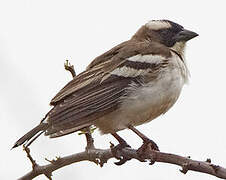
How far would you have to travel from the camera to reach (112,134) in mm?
6367

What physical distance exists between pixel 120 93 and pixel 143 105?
0.36 m

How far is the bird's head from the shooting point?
6.94 m

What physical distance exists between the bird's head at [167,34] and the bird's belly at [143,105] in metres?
0.99

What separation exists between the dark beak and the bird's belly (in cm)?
103

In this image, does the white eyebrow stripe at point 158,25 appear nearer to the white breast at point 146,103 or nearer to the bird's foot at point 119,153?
the white breast at point 146,103

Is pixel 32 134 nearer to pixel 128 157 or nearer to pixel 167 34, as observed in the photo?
pixel 128 157

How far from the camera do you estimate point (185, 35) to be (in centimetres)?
696

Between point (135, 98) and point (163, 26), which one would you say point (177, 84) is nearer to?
point (135, 98)

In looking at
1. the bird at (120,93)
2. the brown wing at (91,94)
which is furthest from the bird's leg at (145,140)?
the brown wing at (91,94)

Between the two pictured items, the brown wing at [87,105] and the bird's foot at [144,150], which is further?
the brown wing at [87,105]

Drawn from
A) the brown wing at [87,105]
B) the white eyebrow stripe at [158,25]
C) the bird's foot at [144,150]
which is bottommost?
the bird's foot at [144,150]

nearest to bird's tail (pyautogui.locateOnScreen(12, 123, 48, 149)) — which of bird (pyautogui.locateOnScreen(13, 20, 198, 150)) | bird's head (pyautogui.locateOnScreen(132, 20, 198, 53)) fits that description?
bird (pyautogui.locateOnScreen(13, 20, 198, 150))

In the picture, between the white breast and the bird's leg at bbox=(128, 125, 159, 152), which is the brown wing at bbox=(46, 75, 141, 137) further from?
the bird's leg at bbox=(128, 125, 159, 152)

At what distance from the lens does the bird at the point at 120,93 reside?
5777mm
